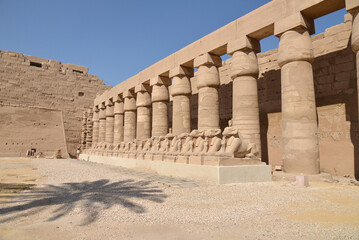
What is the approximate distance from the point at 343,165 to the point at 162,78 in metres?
9.38

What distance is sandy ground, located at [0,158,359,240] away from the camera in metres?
2.87

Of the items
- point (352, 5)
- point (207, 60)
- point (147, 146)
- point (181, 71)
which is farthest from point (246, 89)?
point (147, 146)

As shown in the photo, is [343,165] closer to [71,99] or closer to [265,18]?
[265,18]

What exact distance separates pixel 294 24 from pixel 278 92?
13.6 feet

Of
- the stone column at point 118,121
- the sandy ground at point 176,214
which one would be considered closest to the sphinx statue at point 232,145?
the sandy ground at point 176,214

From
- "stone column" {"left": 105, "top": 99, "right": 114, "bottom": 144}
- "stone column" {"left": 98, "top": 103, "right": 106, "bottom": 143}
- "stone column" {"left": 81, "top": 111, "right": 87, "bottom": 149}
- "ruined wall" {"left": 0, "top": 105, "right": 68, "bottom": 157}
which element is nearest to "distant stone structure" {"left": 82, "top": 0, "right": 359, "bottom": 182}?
"stone column" {"left": 105, "top": 99, "right": 114, "bottom": 144}

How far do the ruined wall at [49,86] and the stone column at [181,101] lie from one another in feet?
53.6

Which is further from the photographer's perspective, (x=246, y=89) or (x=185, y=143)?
(x=246, y=89)

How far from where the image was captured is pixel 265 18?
31.0 ft

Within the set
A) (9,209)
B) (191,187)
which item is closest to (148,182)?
(191,187)

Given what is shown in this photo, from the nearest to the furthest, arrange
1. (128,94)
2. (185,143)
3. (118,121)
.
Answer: (185,143) → (128,94) → (118,121)

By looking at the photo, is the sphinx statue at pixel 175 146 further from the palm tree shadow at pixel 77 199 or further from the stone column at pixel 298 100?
the stone column at pixel 298 100

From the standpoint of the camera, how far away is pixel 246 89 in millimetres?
9766

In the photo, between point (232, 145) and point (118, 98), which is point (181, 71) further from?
point (118, 98)
